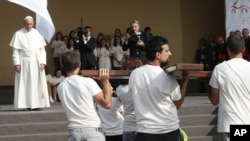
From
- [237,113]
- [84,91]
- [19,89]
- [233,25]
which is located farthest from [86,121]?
[233,25]

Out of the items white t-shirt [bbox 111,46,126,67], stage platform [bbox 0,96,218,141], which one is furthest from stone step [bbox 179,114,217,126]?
white t-shirt [bbox 111,46,126,67]

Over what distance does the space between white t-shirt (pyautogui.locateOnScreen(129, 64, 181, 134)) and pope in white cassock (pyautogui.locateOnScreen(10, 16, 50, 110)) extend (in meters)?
6.13

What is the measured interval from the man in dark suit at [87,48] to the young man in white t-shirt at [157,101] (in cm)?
805

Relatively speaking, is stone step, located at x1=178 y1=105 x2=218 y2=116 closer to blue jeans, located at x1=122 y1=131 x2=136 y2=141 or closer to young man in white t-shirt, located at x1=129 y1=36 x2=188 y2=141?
blue jeans, located at x1=122 y1=131 x2=136 y2=141

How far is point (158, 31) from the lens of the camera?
A: 1869 cm

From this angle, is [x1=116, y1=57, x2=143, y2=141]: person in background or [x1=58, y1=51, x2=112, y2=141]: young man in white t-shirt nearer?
[x1=58, y1=51, x2=112, y2=141]: young man in white t-shirt

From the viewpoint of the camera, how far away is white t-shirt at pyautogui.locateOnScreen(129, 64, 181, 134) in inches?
224

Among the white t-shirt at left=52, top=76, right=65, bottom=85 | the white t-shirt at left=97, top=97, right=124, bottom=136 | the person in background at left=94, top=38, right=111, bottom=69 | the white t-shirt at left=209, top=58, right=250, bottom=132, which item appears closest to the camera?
the white t-shirt at left=209, top=58, right=250, bottom=132

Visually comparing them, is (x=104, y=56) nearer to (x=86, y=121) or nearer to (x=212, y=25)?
(x=212, y=25)

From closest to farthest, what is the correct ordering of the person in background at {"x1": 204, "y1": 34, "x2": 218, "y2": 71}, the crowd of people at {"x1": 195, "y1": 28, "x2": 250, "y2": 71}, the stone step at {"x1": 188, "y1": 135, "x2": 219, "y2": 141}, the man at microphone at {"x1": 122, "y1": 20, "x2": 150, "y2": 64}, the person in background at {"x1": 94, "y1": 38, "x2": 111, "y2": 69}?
the stone step at {"x1": 188, "y1": 135, "x2": 219, "y2": 141}, the man at microphone at {"x1": 122, "y1": 20, "x2": 150, "y2": 64}, the crowd of people at {"x1": 195, "y1": 28, "x2": 250, "y2": 71}, the person in background at {"x1": 204, "y1": 34, "x2": 218, "y2": 71}, the person in background at {"x1": 94, "y1": 38, "x2": 111, "y2": 69}

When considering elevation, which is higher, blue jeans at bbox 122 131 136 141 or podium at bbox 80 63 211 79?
podium at bbox 80 63 211 79

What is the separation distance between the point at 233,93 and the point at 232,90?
0.09 ft

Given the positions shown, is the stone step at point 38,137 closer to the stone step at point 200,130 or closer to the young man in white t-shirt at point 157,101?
the stone step at point 200,130

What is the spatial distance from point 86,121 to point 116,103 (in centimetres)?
188
